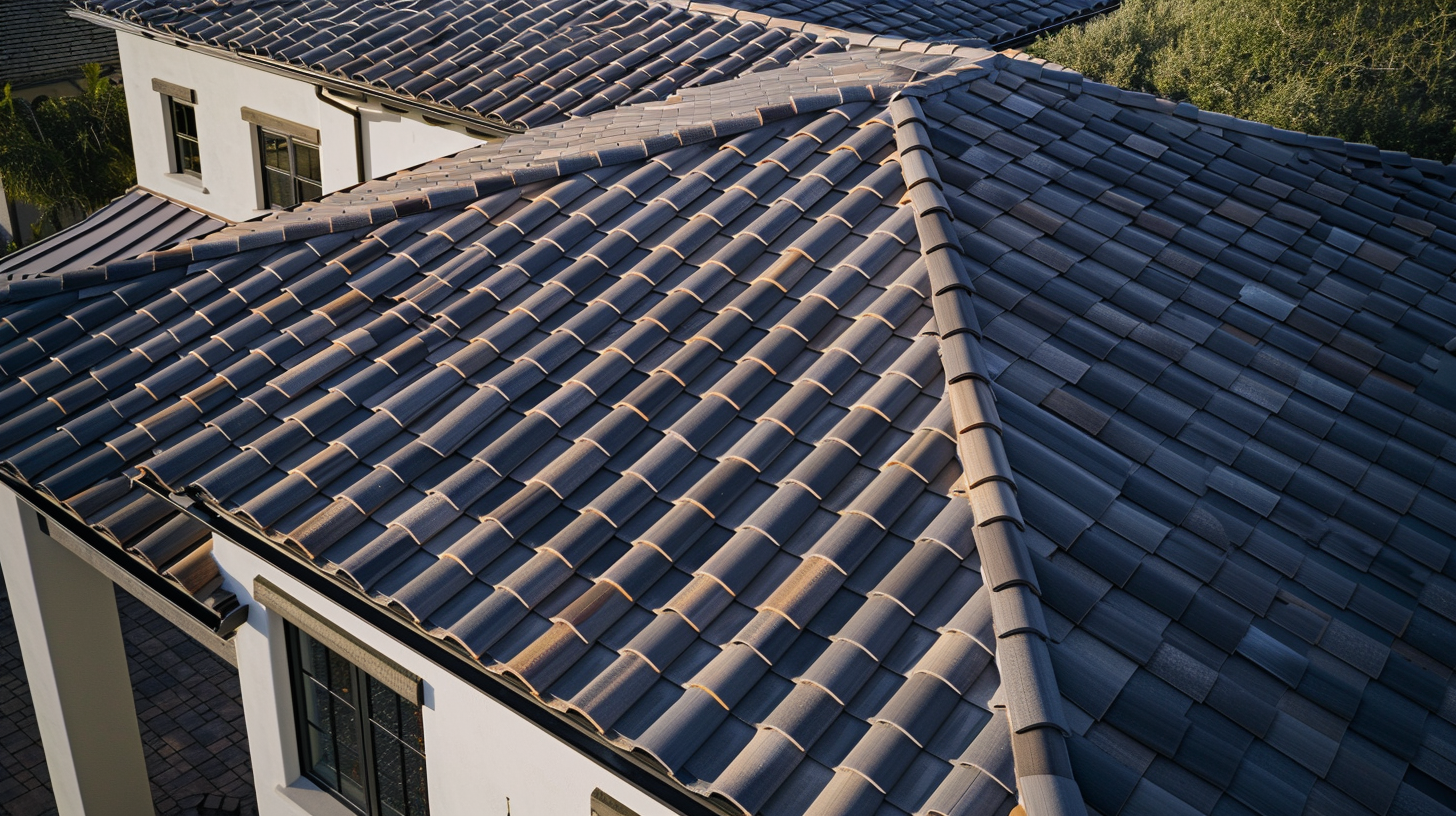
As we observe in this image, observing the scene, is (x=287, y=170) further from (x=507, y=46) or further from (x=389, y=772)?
(x=389, y=772)

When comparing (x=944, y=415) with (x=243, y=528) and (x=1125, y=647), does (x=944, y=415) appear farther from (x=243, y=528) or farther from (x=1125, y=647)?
(x=243, y=528)

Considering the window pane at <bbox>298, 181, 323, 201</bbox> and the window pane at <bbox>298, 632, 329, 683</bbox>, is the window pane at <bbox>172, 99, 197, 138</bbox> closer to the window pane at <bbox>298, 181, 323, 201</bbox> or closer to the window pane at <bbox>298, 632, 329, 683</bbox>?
the window pane at <bbox>298, 181, 323, 201</bbox>

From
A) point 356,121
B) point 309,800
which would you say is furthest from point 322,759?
point 356,121

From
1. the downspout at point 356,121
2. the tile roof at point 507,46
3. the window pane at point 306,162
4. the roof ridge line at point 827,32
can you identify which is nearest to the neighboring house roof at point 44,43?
the tile roof at point 507,46

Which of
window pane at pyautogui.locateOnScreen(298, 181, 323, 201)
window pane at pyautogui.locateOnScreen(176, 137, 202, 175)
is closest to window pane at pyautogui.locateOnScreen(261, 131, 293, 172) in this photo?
window pane at pyautogui.locateOnScreen(298, 181, 323, 201)

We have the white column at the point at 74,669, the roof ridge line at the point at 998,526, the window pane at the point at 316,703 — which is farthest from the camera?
the white column at the point at 74,669

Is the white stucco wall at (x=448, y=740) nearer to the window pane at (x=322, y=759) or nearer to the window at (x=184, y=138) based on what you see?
the window pane at (x=322, y=759)
